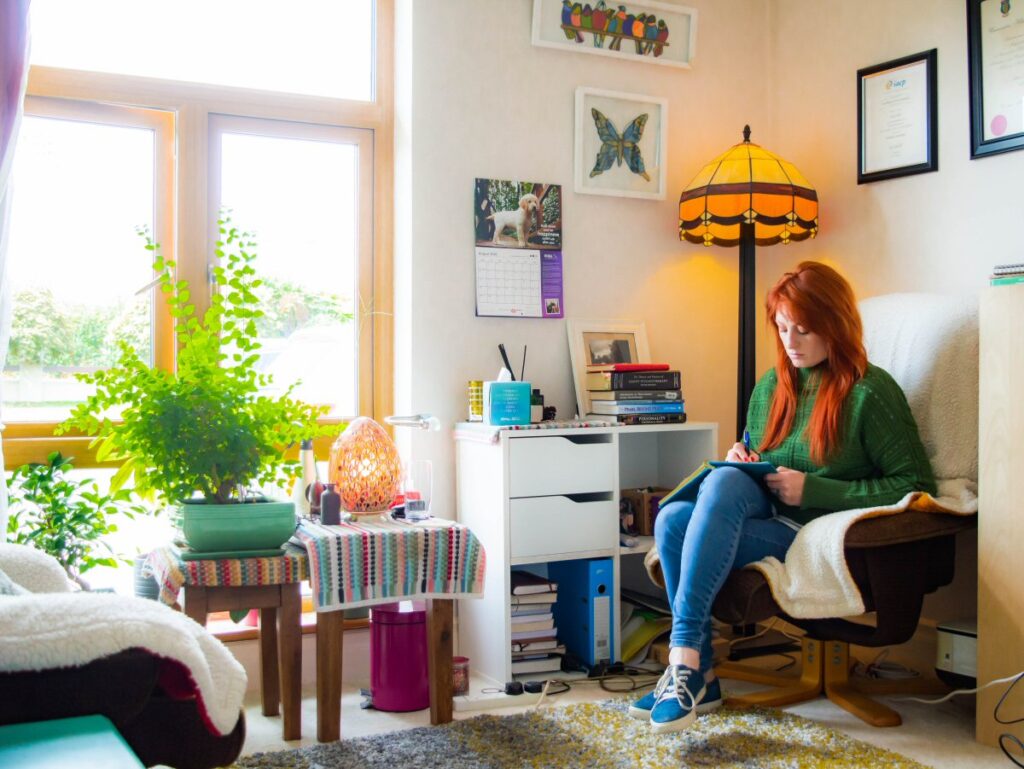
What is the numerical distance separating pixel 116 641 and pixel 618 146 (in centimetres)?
255

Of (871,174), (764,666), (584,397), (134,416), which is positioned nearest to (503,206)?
(584,397)

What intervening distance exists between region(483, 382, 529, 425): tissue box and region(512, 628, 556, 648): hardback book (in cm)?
59

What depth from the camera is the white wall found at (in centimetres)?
304

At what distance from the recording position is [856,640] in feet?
7.62

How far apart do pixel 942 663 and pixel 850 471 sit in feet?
1.66

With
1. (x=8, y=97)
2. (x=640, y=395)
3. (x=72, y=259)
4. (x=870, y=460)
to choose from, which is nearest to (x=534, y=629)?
(x=640, y=395)

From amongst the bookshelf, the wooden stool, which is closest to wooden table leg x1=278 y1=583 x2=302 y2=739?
the wooden stool

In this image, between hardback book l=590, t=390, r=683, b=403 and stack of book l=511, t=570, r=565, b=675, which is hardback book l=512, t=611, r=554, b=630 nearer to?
stack of book l=511, t=570, r=565, b=675

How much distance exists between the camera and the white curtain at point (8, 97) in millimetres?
2307

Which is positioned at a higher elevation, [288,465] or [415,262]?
[415,262]

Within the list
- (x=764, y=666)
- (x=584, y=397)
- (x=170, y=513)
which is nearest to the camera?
(x=170, y=513)

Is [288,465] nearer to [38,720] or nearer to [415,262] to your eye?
[415,262]

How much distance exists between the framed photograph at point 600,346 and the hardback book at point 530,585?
56cm

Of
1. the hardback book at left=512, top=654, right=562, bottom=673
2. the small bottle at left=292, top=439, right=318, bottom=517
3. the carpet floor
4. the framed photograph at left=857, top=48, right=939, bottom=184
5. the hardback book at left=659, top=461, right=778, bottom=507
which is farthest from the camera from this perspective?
the framed photograph at left=857, top=48, right=939, bottom=184
